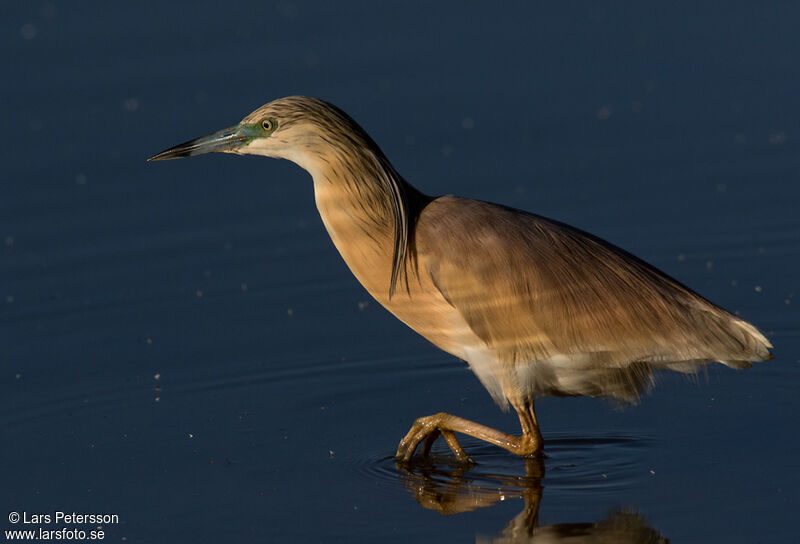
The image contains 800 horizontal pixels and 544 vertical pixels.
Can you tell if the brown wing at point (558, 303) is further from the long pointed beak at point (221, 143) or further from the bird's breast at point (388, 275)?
the long pointed beak at point (221, 143)

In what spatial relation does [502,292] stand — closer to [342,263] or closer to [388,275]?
[388,275]

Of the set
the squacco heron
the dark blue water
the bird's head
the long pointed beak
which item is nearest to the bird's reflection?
the dark blue water

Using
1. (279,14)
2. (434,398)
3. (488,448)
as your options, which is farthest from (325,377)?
(279,14)

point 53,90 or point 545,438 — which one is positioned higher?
point 53,90

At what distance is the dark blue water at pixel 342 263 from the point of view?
6332 millimetres

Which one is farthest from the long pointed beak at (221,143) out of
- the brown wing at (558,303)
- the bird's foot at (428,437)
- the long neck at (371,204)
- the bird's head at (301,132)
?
the bird's foot at (428,437)

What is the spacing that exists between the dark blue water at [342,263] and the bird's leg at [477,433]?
9 centimetres

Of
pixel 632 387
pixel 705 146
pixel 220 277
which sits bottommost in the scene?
pixel 632 387

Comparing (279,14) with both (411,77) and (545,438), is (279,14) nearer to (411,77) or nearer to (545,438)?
(411,77)

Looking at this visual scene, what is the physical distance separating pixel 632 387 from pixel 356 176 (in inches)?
60.8

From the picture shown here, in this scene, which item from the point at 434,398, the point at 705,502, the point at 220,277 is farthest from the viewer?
the point at 220,277

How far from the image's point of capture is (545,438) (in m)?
6.93

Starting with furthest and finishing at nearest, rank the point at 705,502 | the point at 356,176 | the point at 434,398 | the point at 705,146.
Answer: the point at 705,146 → the point at 434,398 → the point at 356,176 → the point at 705,502

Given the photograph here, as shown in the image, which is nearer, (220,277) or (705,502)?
(705,502)
